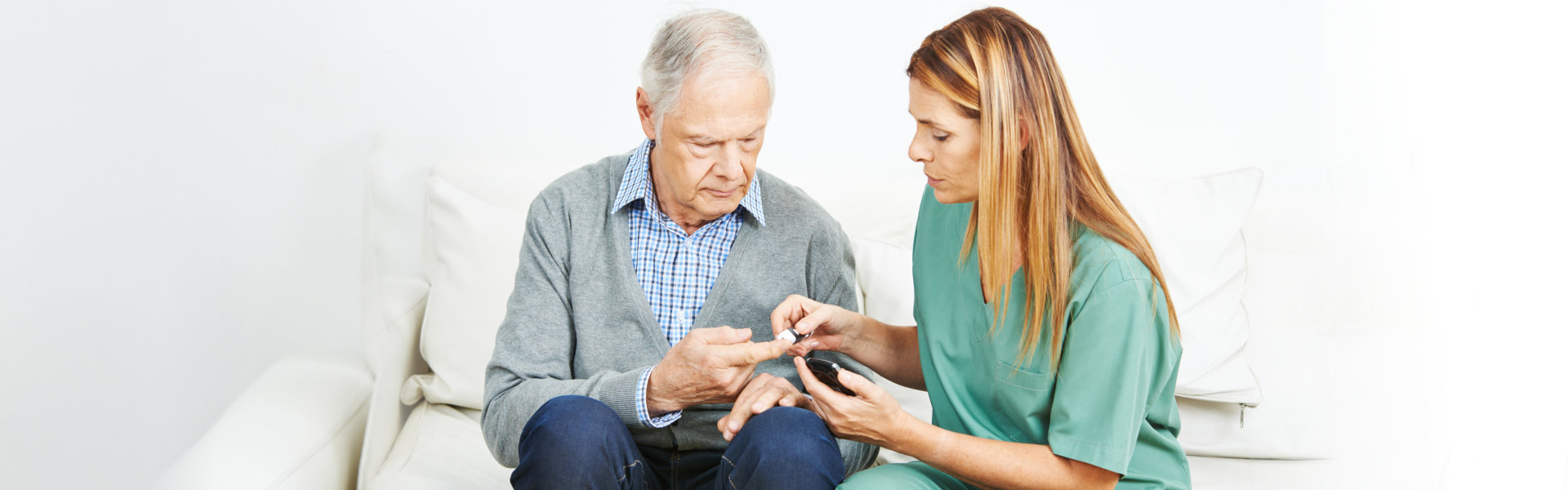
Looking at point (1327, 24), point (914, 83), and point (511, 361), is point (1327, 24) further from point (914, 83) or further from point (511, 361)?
point (511, 361)

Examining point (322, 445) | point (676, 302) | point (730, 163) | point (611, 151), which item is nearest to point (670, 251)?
point (676, 302)

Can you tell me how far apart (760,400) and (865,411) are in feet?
0.56

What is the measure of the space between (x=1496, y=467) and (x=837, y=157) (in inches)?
57.5

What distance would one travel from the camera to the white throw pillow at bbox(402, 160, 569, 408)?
76.7 inches

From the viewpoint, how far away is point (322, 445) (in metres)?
1.70

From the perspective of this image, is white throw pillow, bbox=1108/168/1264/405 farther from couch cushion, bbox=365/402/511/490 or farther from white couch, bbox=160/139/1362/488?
couch cushion, bbox=365/402/511/490

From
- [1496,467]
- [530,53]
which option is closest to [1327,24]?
[1496,467]

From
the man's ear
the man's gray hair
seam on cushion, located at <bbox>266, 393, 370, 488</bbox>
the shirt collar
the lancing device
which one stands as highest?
the man's gray hair

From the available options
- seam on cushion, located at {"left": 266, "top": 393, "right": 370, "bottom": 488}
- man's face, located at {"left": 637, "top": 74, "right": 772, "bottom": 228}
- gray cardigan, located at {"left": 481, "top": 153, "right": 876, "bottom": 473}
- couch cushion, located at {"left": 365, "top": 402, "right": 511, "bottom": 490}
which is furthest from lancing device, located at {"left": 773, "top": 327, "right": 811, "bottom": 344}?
seam on cushion, located at {"left": 266, "top": 393, "right": 370, "bottom": 488}

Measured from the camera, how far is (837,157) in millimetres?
2377

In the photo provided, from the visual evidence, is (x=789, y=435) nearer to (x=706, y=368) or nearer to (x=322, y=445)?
(x=706, y=368)

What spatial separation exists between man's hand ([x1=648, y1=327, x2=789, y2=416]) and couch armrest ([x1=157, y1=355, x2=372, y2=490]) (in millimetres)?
650

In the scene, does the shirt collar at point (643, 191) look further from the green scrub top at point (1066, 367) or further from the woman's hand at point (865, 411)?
the woman's hand at point (865, 411)

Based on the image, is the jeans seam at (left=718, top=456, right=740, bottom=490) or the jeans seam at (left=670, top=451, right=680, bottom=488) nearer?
the jeans seam at (left=718, top=456, right=740, bottom=490)
